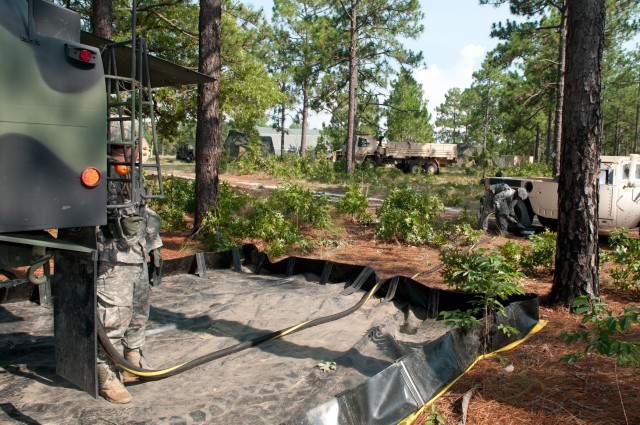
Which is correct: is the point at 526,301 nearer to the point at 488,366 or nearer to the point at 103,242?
the point at 488,366

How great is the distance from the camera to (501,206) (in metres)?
11.3

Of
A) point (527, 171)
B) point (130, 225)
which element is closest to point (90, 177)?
point (130, 225)

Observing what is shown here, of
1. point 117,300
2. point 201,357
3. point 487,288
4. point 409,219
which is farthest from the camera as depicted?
point 409,219

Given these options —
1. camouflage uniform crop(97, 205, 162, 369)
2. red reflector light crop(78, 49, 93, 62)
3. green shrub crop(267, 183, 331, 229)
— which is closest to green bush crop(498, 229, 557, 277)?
green shrub crop(267, 183, 331, 229)

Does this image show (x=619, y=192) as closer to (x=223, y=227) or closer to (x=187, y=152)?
(x=223, y=227)

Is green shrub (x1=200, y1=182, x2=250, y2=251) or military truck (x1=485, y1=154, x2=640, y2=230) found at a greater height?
military truck (x1=485, y1=154, x2=640, y2=230)

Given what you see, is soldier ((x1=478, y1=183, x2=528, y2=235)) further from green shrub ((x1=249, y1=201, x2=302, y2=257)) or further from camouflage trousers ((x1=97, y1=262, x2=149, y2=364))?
camouflage trousers ((x1=97, y1=262, x2=149, y2=364))

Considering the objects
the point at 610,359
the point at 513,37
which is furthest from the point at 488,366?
the point at 513,37

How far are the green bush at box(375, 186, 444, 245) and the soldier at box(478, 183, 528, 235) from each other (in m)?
1.28

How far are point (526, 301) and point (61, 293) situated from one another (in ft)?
12.9

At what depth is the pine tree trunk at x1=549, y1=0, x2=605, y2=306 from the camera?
553cm

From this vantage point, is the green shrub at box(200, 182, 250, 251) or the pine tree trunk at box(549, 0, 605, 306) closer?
the pine tree trunk at box(549, 0, 605, 306)

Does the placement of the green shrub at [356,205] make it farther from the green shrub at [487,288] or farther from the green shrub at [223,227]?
the green shrub at [487,288]

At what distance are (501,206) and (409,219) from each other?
2416 millimetres
